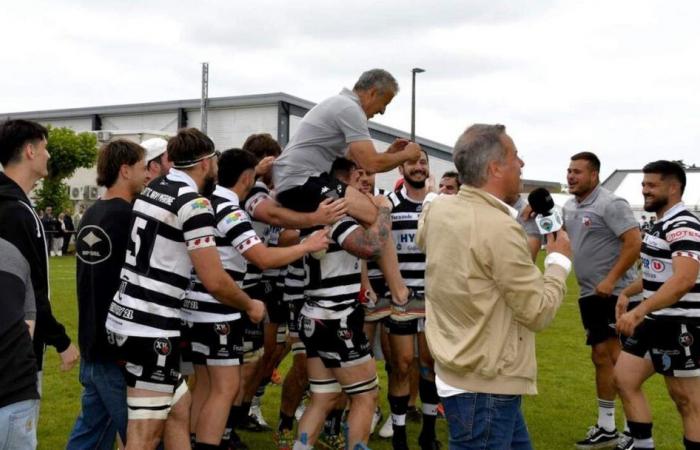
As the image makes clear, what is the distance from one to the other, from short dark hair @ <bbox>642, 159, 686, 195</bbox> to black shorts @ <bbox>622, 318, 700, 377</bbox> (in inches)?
43.1

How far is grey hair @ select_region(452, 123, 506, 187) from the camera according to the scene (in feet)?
11.4

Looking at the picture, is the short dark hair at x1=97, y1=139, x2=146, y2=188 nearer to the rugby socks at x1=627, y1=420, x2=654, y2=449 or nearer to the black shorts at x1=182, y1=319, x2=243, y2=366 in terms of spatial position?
the black shorts at x1=182, y1=319, x2=243, y2=366

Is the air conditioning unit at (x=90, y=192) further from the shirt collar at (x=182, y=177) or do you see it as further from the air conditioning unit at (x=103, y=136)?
the shirt collar at (x=182, y=177)

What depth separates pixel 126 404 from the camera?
4363 millimetres

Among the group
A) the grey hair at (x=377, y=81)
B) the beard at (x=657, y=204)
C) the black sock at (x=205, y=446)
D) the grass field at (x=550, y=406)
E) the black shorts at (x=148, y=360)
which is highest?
the grey hair at (x=377, y=81)

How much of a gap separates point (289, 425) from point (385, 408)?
1.82 meters

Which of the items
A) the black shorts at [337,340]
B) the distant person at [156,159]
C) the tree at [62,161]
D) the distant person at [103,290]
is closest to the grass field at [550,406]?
the black shorts at [337,340]

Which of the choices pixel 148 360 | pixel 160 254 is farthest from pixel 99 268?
pixel 148 360

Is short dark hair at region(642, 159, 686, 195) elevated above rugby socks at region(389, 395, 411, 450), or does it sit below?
above

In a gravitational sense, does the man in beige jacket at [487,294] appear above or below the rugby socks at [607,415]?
above

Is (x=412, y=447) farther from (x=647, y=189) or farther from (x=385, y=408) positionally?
(x=647, y=189)

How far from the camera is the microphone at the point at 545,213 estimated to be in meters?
3.62

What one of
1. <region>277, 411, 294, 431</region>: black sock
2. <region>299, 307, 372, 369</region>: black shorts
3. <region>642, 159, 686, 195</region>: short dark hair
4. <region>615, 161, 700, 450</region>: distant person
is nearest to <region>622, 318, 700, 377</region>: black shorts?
<region>615, 161, 700, 450</region>: distant person

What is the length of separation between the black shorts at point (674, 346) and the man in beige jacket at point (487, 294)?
2405 mm
